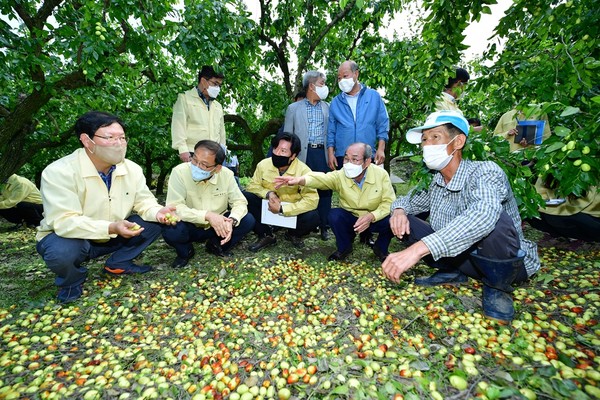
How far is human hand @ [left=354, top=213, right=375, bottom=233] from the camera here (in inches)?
131

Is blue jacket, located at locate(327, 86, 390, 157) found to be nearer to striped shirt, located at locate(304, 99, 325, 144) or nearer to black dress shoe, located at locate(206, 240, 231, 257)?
striped shirt, located at locate(304, 99, 325, 144)

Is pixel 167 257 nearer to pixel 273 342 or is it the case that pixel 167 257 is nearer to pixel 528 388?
pixel 273 342

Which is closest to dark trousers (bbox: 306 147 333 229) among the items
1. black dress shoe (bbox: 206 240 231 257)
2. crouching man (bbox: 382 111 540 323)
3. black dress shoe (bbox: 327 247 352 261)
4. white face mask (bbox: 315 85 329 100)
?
white face mask (bbox: 315 85 329 100)

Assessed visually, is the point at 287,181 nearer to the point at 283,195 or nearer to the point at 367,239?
the point at 283,195

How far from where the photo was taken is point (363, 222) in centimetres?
334

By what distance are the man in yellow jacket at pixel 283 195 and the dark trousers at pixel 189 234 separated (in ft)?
1.04

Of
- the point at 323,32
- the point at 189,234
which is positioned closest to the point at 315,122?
the point at 189,234

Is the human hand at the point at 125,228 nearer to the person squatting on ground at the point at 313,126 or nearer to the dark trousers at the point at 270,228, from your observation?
the dark trousers at the point at 270,228

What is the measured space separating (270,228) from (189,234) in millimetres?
1261

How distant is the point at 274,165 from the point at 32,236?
15.5 feet

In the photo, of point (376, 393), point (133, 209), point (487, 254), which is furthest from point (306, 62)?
point (376, 393)

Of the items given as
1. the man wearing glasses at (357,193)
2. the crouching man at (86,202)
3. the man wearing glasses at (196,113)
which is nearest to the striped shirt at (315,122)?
the man wearing glasses at (357,193)

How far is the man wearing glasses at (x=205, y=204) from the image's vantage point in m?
3.45

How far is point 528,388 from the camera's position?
169 cm
